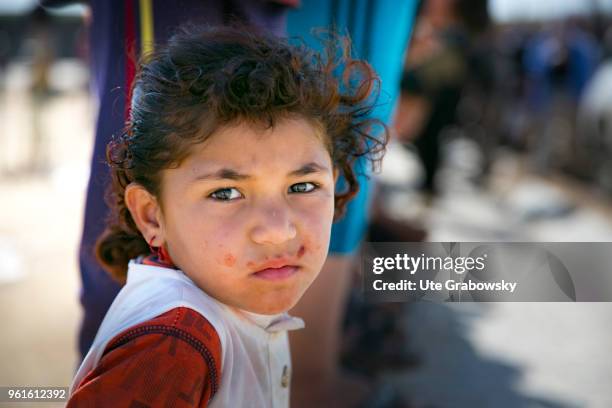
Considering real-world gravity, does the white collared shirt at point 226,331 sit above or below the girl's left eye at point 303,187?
below

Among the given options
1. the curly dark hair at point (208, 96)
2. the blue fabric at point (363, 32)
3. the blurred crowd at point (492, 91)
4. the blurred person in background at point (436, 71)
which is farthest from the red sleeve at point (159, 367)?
the blurred crowd at point (492, 91)

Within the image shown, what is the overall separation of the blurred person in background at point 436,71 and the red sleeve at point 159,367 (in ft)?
9.11

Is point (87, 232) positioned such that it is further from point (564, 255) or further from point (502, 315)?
point (564, 255)

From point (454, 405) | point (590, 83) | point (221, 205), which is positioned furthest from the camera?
point (590, 83)

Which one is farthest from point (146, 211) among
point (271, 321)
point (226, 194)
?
point (271, 321)

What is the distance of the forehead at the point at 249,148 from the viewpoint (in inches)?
38.2

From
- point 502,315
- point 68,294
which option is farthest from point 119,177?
point 502,315

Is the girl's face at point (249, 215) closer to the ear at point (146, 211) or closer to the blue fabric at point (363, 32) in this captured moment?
the ear at point (146, 211)

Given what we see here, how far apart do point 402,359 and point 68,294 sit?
1482 millimetres

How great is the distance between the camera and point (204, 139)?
973mm

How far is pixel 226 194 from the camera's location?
0.98 metres

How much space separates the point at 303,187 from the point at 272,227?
4.8 inches

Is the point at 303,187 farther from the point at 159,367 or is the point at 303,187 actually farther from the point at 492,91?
the point at 492,91

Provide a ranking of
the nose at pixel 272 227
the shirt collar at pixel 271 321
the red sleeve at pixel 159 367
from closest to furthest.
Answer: the red sleeve at pixel 159 367
the nose at pixel 272 227
the shirt collar at pixel 271 321
